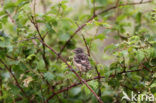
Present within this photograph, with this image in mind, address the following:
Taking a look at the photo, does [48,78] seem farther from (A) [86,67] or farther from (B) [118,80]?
(B) [118,80]

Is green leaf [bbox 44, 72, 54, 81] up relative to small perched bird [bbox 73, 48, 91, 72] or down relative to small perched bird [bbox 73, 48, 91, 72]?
down

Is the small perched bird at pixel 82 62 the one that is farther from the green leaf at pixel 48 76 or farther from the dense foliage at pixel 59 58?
the green leaf at pixel 48 76

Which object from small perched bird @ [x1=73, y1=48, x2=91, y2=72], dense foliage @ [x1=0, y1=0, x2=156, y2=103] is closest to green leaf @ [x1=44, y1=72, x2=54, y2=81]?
dense foliage @ [x1=0, y1=0, x2=156, y2=103]

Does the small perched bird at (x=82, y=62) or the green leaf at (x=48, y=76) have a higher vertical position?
the small perched bird at (x=82, y=62)

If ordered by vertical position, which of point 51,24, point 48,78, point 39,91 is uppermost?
point 51,24

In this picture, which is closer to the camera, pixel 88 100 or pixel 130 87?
pixel 130 87

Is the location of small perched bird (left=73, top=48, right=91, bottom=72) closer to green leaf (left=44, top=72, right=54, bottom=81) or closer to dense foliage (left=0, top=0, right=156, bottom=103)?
dense foliage (left=0, top=0, right=156, bottom=103)

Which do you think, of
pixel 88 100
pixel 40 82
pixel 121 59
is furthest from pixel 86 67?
pixel 88 100

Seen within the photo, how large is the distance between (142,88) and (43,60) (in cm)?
57

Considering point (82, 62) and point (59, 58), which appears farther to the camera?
point (59, 58)

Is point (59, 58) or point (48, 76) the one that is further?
point (59, 58)

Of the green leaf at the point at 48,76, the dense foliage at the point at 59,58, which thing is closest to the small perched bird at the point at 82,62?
the dense foliage at the point at 59,58

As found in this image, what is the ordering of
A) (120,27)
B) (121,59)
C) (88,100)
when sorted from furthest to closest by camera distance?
(88,100) < (120,27) < (121,59)

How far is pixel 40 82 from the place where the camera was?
1.07 m
